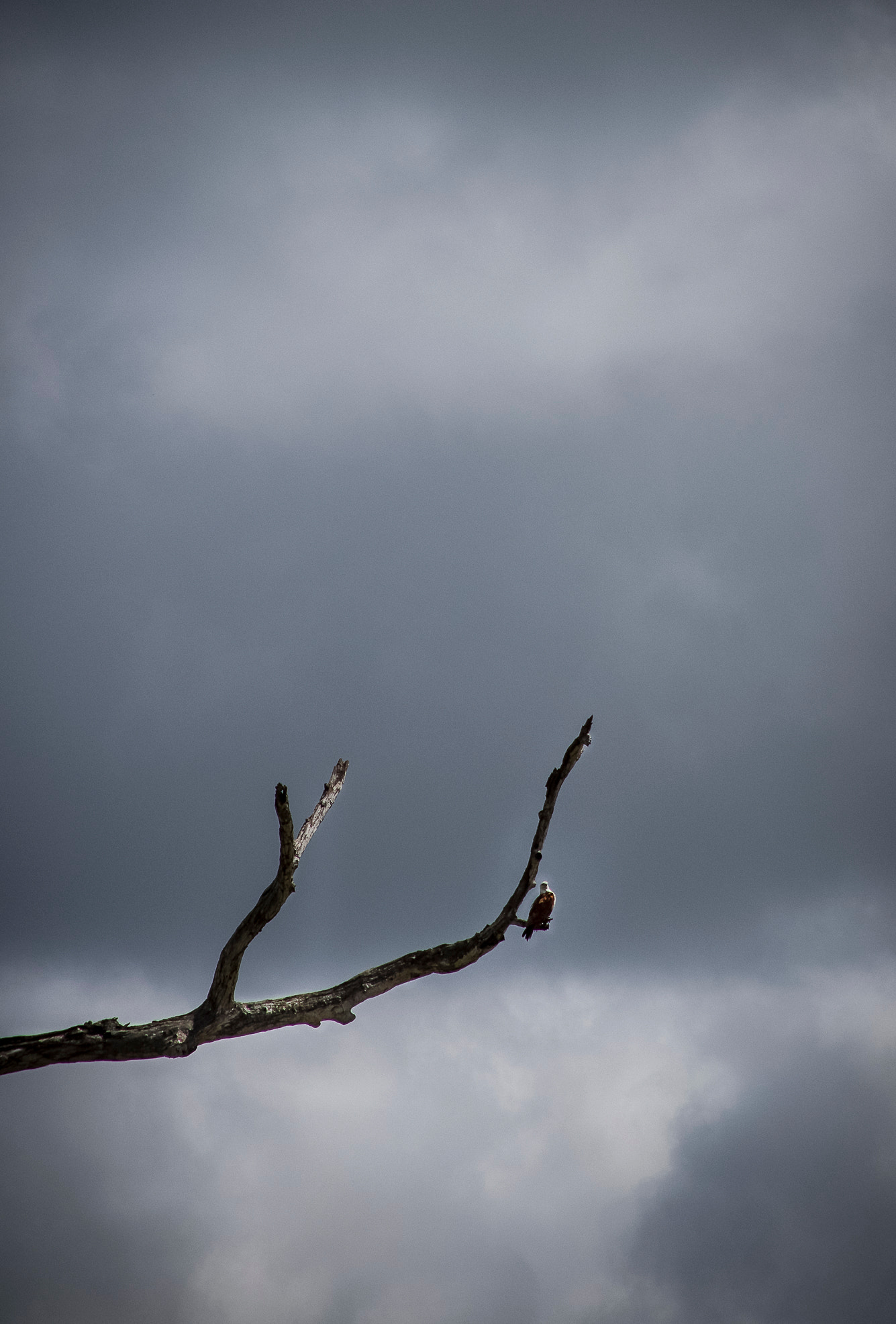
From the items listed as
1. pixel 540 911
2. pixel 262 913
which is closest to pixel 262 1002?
pixel 262 913

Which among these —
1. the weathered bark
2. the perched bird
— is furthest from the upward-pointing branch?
the perched bird

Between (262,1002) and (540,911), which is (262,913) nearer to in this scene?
(262,1002)

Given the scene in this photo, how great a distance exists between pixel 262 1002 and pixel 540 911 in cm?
463

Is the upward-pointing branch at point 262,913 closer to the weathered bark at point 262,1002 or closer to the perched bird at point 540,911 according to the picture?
the weathered bark at point 262,1002

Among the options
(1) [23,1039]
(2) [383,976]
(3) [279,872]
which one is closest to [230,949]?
(3) [279,872]

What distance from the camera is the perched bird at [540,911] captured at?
14398 millimetres

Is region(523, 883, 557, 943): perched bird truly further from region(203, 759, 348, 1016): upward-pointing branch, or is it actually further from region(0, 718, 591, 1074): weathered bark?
region(203, 759, 348, 1016): upward-pointing branch

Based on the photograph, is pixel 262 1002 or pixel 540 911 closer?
pixel 540 911

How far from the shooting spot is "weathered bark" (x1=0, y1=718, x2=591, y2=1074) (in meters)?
14.1

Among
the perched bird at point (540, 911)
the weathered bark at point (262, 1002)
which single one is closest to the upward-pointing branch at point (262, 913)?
the weathered bark at point (262, 1002)

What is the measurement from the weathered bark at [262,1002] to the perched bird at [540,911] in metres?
0.15

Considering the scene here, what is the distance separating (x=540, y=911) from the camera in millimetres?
14453

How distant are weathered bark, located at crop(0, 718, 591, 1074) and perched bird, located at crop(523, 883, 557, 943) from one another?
15 centimetres

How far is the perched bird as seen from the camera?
47.2 feet
